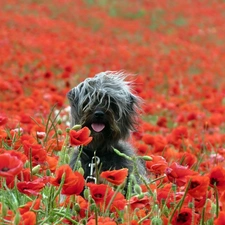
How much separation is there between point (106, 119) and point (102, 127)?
0.06 m

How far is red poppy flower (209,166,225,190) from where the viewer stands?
2.42 metres

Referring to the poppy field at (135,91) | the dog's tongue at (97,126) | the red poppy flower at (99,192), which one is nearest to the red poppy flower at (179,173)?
the poppy field at (135,91)

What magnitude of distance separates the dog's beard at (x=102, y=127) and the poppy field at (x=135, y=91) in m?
0.26

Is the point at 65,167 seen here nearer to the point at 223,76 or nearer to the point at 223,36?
the point at 223,76

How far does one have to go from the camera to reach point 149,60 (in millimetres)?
14523

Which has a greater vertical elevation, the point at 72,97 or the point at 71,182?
the point at 71,182

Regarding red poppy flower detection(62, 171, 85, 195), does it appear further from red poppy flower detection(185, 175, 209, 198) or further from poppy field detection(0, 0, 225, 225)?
red poppy flower detection(185, 175, 209, 198)

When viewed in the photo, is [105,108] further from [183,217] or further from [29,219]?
[29,219]

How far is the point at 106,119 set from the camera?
13.5ft

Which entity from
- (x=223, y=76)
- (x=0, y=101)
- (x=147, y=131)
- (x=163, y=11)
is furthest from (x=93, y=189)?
(x=163, y=11)

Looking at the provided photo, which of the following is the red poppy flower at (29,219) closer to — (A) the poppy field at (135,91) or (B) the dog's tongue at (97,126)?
(A) the poppy field at (135,91)

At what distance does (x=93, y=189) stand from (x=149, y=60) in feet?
40.4

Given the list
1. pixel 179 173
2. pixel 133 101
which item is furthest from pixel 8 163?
pixel 133 101

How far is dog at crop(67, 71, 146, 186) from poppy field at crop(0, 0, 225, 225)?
0.53ft
